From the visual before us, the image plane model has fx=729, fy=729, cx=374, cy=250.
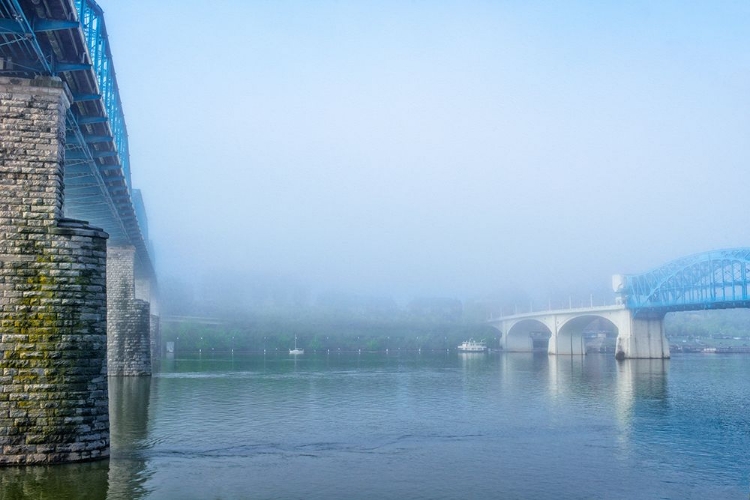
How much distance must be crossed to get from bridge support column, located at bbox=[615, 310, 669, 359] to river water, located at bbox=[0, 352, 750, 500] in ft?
220

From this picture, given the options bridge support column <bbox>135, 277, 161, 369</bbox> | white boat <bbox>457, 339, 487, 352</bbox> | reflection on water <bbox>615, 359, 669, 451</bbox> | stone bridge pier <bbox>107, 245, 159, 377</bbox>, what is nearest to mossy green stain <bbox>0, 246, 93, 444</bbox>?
reflection on water <bbox>615, 359, 669, 451</bbox>

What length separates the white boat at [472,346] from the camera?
6905 inches

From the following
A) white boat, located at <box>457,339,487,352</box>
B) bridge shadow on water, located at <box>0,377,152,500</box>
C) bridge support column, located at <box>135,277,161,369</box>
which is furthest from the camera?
white boat, located at <box>457,339,487,352</box>

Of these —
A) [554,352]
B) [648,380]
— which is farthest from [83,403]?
[554,352]

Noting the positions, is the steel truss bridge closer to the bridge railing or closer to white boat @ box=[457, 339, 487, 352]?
the bridge railing

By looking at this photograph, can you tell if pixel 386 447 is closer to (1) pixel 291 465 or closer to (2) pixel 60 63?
(1) pixel 291 465

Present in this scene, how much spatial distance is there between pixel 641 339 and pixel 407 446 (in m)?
105

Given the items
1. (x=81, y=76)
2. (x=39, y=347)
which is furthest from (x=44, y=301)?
(x=81, y=76)

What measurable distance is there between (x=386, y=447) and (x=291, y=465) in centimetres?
536

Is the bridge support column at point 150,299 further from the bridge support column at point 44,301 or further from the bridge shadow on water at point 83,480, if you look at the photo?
the bridge support column at point 44,301

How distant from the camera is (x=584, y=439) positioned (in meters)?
32.5

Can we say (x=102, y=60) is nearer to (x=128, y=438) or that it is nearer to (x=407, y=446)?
(x=128, y=438)

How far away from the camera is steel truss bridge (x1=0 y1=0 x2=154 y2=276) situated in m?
23.0

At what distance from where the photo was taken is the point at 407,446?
3016 cm
